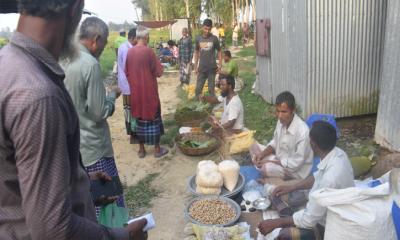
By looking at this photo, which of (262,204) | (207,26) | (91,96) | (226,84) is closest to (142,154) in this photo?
(226,84)

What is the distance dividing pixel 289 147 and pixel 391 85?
5.87ft

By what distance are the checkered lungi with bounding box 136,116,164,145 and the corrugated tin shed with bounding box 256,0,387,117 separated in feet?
7.68

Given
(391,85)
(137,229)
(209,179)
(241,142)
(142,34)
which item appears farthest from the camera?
(142,34)

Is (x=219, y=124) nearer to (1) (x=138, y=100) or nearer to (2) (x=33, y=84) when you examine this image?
(1) (x=138, y=100)

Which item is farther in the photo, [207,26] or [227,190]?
[207,26]

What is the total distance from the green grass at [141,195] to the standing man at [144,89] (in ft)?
2.71

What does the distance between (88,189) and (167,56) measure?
15.5 m

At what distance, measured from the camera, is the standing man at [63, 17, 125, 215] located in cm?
279

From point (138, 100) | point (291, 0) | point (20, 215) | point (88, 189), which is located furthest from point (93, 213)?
point (291, 0)

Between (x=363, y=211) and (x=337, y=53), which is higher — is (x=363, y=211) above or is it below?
below

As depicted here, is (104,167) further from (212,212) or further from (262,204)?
(262,204)

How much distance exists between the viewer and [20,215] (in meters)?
1.15

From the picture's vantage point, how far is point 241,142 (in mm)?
5023

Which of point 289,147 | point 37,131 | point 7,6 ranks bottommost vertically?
point 289,147
